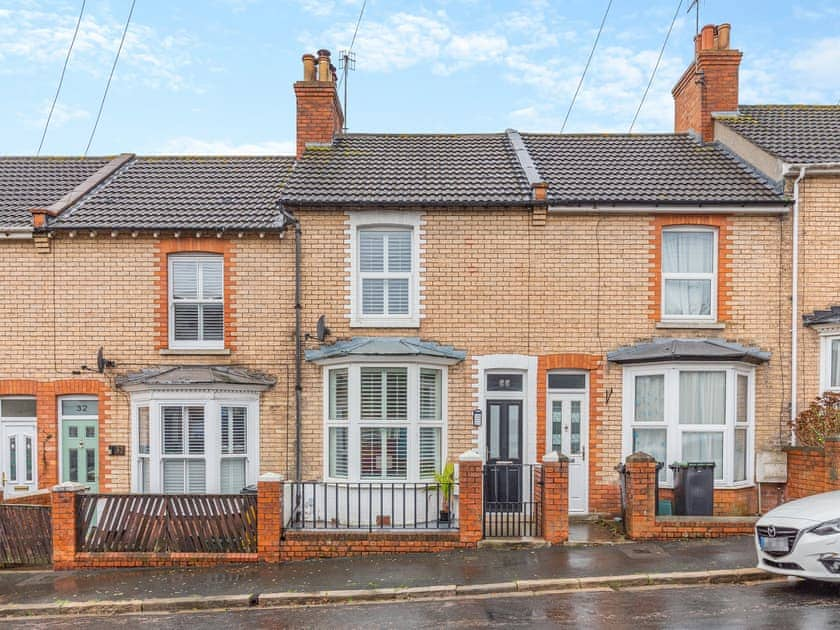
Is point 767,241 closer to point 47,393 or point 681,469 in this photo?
point 681,469

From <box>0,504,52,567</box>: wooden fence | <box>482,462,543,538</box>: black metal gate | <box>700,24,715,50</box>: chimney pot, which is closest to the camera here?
<box>0,504,52,567</box>: wooden fence

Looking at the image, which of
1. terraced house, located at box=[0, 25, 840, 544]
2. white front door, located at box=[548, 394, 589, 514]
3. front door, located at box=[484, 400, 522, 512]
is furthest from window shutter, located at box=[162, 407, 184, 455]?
white front door, located at box=[548, 394, 589, 514]

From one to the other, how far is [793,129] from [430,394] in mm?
9161

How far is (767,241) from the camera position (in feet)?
42.6

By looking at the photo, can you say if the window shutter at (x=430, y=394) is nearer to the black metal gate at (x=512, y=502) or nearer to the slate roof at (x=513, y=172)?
the black metal gate at (x=512, y=502)

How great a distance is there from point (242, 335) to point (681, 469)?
25.5 ft

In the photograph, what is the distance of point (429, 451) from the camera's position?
42.0ft

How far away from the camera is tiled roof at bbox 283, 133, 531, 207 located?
1300cm

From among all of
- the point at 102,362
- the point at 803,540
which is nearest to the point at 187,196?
the point at 102,362

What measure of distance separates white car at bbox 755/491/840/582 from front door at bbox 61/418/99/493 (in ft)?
35.8

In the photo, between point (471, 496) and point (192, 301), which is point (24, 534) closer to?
point (192, 301)

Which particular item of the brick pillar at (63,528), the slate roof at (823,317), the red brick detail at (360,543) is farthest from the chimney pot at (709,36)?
the brick pillar at (63,528)

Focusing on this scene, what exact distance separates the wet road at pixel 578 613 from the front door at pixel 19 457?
5300mm

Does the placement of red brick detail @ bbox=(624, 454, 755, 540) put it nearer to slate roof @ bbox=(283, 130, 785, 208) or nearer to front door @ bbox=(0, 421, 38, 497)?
slate roof @ bbox=(283, 130, 785, 208)
